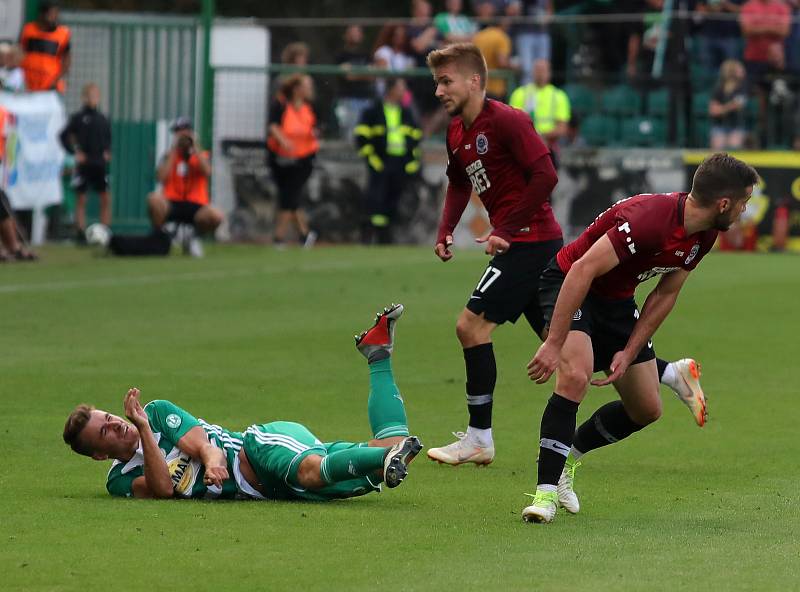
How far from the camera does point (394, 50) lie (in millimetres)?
26875

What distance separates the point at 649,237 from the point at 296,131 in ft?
56.5

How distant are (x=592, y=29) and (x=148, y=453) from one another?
20.1 m

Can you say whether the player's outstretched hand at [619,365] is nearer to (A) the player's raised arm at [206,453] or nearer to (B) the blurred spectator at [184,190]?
(A) the player's raised arm at [206,453]

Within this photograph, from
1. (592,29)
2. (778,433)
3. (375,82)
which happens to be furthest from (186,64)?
(778,433)

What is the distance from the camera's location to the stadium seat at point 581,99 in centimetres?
2589

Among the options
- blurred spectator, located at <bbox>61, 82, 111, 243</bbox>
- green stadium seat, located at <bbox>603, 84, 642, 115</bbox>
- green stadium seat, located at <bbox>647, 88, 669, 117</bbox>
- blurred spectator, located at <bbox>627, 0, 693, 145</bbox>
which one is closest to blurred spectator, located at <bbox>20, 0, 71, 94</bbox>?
blurred spectator, located at <bbox>61, 82, 111, 243</bbox>

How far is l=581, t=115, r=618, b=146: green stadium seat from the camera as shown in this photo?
2558cm

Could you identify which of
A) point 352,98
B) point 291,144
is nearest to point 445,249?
point 291,144

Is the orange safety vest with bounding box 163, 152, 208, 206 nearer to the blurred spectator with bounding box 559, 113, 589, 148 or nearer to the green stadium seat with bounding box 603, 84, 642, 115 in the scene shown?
the blurred spectator with bounding box 559, 113, 589, 148

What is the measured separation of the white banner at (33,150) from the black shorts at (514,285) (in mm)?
14169

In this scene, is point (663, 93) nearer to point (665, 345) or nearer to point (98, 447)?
point (665, 345)

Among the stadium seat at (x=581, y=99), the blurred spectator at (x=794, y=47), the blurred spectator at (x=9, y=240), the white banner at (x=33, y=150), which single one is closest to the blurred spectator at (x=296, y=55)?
the white banner at (x=33, y=150)

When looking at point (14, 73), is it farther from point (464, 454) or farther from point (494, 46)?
point (464, 454)

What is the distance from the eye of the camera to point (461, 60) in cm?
902
